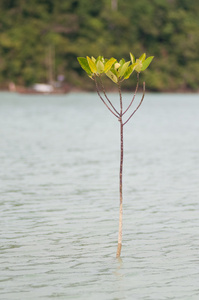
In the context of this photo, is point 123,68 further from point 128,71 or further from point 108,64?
point 108,64

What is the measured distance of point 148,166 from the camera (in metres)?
21.6

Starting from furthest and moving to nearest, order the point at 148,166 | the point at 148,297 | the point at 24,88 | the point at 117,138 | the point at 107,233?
the point at 24,88, the point at 117,138, the point at 148,166, the point at 107,233, the point at 148,297

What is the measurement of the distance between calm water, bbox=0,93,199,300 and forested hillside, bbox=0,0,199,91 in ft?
320

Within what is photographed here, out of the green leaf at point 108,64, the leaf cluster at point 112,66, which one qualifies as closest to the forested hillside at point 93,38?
the leaf cluster at point 112,66

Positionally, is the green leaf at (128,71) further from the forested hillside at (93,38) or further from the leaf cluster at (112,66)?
the forested hillside at (93,38)

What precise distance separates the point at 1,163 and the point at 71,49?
340 feet

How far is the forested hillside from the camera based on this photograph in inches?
4791

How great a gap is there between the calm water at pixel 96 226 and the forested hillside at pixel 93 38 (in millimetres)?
97406

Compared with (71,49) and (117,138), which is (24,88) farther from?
(117,138)

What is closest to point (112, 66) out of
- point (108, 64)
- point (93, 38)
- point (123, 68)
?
point (123, 68)

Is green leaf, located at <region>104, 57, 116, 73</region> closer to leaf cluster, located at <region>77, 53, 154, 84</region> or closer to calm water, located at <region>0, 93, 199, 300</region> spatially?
→ leaf cluster, located at <region>77, 53, 154, 84</region>

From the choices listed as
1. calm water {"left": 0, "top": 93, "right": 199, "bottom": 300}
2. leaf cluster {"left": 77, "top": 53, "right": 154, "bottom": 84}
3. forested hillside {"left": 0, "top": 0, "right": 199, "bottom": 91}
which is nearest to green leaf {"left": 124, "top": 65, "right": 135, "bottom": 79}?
leaf cluster {"left": 77, "top": 53, "right": 154, "bottom": 84}

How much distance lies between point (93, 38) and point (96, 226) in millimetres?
117986

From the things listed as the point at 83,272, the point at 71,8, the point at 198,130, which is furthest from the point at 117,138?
the point at 71,8
